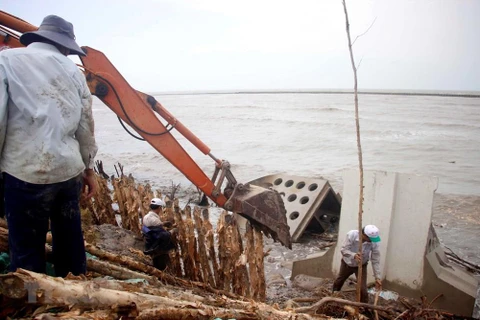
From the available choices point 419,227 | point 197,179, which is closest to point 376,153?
point 419,227

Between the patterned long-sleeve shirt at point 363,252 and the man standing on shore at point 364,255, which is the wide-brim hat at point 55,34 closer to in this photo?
the man standing on shore at point 364,255

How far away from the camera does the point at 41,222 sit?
251 cm

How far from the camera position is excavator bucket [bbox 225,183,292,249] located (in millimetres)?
5180

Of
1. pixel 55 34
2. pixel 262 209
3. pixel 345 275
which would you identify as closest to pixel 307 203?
pixel 345 275

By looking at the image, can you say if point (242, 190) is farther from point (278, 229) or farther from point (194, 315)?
point (194, 315)

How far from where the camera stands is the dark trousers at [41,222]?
2.40 m

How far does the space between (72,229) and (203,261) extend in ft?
8.44

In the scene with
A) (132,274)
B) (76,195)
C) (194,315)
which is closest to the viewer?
(194,315)

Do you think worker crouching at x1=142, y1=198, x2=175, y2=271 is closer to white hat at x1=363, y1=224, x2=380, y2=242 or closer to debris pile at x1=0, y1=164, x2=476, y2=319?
debris pile at x1=0, y1=164, x2=476, y2=319

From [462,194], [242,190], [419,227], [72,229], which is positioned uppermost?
[72,229]

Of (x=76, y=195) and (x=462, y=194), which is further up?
(x=76, y=195)

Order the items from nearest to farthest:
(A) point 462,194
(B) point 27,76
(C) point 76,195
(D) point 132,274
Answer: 1. (B) point 27,76
2. (C) point 76,195
3. (D) point 132,274
4. (A) point 462,194

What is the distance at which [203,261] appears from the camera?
200 inches

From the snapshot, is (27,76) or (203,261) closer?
(27,76)
